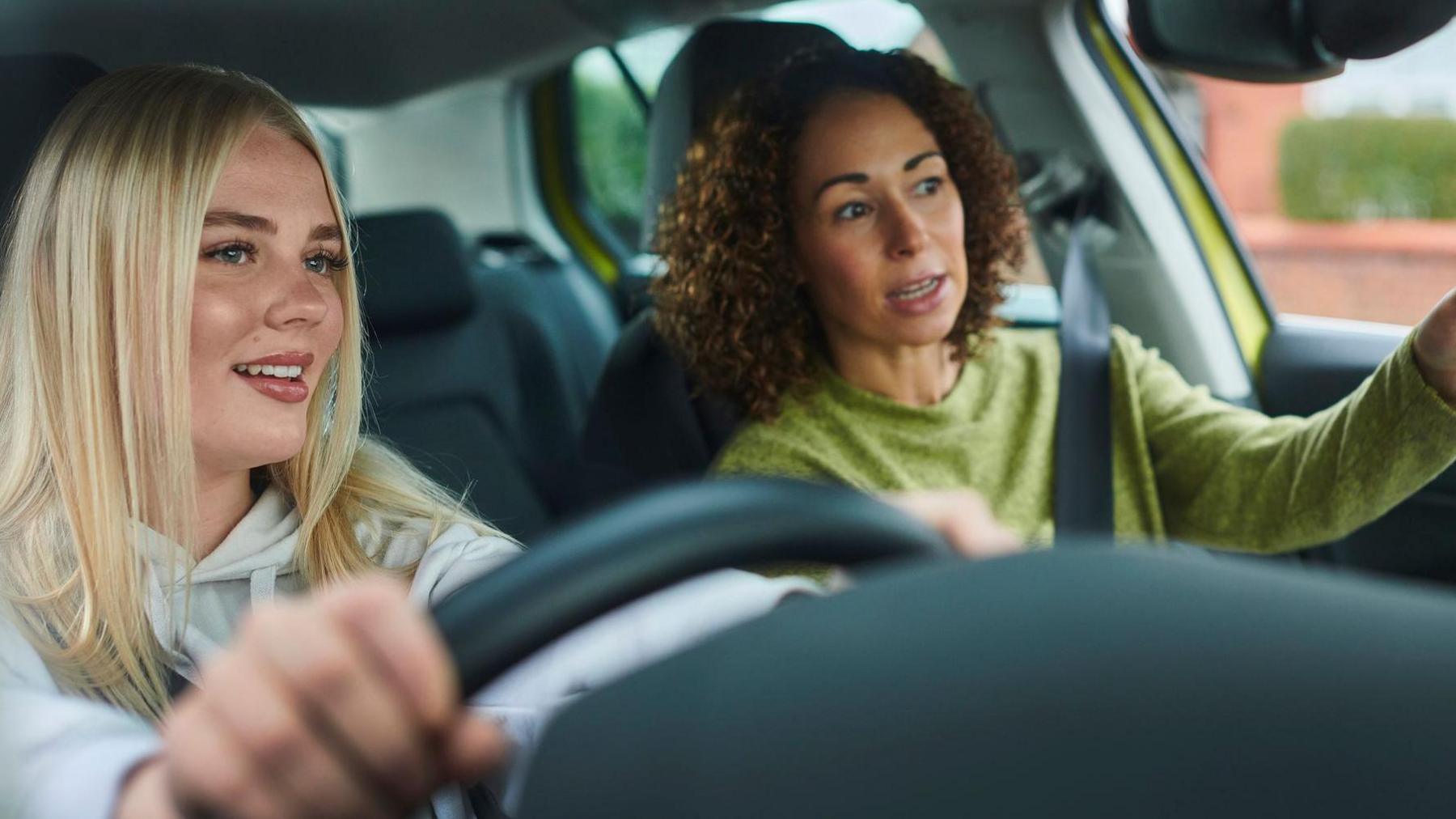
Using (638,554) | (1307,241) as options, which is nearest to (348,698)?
(638,554)

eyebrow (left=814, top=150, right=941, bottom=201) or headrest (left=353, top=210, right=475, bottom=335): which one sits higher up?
eyebrow (left=814, top=150, right=941, bottom=201)

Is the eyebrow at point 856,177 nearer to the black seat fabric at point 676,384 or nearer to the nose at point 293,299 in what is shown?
the black seat fabric at point 676,384

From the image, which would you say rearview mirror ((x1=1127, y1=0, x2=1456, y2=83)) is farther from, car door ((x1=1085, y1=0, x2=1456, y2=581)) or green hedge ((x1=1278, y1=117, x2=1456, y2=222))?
green hedge ((x1=1278, y1=117, x2=1456, y2=222))

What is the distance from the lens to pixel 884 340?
152 centimetres

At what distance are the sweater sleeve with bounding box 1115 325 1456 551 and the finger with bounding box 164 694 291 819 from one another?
1.15 metres

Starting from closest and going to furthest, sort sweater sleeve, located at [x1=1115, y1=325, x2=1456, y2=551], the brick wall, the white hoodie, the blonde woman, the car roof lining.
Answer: the white hoodie
the blonde woman
the car roof lining
sweater sleeve, located at [x1=1115, y1=325, x2=1456, y2=551]
the brick wall

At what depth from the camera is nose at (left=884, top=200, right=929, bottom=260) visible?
146 centimetres

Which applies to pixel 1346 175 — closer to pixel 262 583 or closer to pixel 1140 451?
pixel 1140 451

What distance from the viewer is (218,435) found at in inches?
37.9

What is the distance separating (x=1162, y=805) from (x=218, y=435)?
2.39ft

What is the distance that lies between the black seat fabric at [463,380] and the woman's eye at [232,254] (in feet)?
1.21

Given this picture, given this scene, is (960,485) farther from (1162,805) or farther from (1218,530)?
(1162,805)

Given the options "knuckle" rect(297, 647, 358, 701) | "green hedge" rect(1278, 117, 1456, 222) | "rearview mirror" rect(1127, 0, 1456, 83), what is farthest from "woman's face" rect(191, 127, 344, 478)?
"green hedge" rect(1278, 117, 1456, 222)

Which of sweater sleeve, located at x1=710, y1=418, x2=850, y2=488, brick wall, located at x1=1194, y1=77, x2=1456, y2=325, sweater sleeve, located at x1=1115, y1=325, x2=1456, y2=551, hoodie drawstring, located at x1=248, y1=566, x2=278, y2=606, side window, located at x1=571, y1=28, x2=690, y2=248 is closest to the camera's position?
hoodie drawstring, located at x1=248, y1=566, x2=278, y2=606
